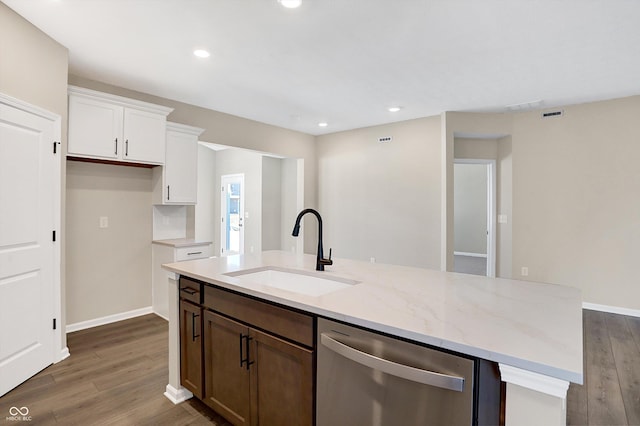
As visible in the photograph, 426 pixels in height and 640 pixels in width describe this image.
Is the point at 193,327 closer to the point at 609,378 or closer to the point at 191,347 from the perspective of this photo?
the point at 191,347

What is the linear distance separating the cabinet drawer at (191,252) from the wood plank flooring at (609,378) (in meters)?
3.62

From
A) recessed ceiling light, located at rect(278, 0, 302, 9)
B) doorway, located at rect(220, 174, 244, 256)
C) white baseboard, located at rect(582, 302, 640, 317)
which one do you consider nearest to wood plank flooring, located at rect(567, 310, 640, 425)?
white baseboard, located at rect(582, 302, 640, 317)

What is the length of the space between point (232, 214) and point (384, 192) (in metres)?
3.80

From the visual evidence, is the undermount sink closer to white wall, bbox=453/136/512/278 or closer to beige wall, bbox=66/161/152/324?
beige wall, bbox=66/161/152/324

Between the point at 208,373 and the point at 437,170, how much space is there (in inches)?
166

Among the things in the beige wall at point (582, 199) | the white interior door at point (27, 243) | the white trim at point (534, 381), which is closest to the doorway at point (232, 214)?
the white interior door at point (27, 243)

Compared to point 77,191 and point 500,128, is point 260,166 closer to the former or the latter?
point 77,191

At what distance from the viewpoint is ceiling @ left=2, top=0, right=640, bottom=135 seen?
229cm

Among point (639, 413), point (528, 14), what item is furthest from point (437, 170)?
point (639, 413)

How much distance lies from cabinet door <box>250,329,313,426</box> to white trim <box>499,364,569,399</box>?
29.7 inches

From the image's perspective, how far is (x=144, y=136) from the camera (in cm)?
353

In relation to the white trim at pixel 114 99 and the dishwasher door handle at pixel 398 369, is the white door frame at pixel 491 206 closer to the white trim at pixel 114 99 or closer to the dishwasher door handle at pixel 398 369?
the white trim at pixel 114 99

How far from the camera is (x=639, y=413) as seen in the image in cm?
210

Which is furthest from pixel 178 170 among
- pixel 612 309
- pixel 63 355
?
pixel 612 309
